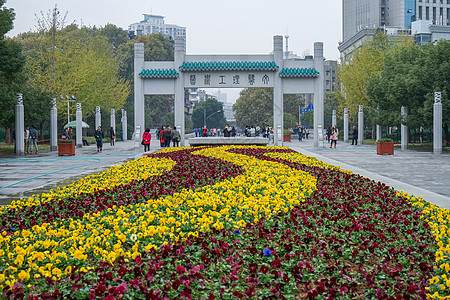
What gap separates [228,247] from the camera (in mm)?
5176

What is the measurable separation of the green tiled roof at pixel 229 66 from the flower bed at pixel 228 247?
23844 millimetres

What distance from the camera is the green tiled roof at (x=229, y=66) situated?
31.9 m

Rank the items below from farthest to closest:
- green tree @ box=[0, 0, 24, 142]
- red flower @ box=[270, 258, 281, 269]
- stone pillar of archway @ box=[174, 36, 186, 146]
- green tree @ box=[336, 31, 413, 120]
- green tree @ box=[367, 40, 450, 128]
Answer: green tree @ box=[336, 31, 413, 120], stone pillar of archway @ box=[174, 36, 186, 146], green tree @ box=[367, 40, 450, 128], green tree @ box=[0, 0, 24, 142], red flower @ box=[270, 258, 281, 269]

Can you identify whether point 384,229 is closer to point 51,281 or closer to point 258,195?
point 258,195

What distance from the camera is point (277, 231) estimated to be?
5.95 meters

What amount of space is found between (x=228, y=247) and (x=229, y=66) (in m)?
27.5

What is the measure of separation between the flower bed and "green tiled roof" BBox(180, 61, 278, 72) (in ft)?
78.2

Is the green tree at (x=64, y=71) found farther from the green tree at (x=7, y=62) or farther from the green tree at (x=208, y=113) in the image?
the green tree at (x=208, y=113)

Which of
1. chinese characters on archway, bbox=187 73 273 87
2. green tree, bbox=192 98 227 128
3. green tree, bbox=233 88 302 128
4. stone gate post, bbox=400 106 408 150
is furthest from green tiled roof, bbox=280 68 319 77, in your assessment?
green tree, bbox=192 98 227 128

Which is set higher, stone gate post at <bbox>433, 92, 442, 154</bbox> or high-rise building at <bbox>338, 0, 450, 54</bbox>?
high-rise building at <bbox>338, 0, 450, 54</bbox>

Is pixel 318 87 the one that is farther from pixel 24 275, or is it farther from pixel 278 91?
pixel 24 275

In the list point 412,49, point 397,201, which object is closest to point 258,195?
point 397,201

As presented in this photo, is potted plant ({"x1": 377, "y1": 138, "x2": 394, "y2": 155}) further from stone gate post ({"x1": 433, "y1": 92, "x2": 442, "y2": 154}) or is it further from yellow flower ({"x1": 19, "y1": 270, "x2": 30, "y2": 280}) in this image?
yellow flower ({"x1": 19, "y1": 270, "x2": 30, "y2": 280})

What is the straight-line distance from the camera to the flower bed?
4094 millimetres
